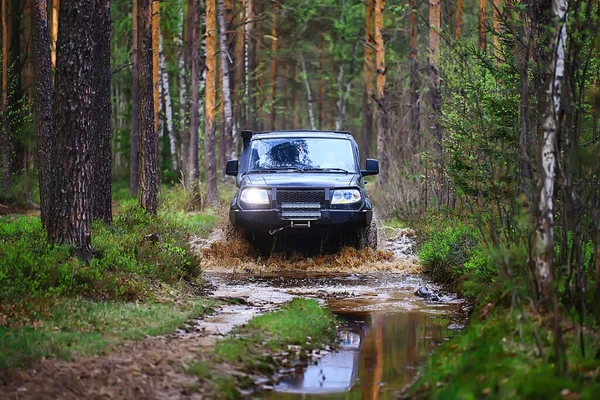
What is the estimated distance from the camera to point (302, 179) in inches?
578

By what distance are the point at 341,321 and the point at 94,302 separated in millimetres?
2633

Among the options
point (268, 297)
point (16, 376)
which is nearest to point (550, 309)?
point (16, 376)

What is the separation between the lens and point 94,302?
9258mm

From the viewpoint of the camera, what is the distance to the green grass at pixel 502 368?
18.5 feet

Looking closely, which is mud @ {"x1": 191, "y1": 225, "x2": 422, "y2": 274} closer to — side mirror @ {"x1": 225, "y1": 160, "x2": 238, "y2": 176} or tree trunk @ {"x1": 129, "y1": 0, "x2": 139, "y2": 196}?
side mirror @ {"x1": 225, "y1": 160, "x2": 238, "y2": 176}

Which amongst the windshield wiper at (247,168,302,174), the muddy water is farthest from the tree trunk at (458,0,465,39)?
the muddy water

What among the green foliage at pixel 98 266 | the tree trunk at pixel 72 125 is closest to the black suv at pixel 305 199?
the green foliage at pixel 98 266

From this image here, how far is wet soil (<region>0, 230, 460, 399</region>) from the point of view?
6.54 meters

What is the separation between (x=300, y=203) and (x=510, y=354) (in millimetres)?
8039

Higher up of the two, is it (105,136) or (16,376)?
(105,136)

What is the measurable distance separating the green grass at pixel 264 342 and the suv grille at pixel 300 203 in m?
4.15

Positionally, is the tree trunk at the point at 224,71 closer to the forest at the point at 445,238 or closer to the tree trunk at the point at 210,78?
the tree trunk at the point at 210,78

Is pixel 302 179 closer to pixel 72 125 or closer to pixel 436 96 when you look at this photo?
pixel 72 125

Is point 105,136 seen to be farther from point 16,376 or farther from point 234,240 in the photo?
point 16,376
